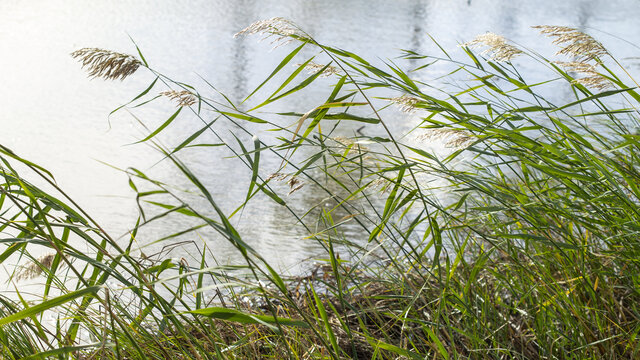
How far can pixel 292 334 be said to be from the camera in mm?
1122

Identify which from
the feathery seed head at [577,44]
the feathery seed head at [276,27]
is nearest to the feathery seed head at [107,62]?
the feathery seed head at [276,27]

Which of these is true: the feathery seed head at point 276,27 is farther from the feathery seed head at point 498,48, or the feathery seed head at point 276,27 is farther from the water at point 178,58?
the feathery seed head at point 498,48

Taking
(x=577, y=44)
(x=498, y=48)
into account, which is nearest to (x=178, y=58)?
(x=498, y=48)

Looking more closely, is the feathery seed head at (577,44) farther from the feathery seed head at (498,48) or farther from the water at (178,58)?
the water at (178,58)

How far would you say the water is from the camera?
254cm

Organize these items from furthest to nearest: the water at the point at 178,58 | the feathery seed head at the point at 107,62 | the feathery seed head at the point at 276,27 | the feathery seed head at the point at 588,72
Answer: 1. the water at the point at 178,58
2. the feathery seed head at the point at 588,72
3. the feathery seed head at the point at 276,27
4. the feathery seed head at the point at 107,62

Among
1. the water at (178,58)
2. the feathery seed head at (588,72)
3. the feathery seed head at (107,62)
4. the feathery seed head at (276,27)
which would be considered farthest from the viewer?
the water at (178,58)

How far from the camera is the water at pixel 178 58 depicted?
2.54 metres

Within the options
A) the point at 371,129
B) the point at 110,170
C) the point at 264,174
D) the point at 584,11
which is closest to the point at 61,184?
the point at 110,170

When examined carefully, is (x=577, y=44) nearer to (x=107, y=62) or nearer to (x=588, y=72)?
(x=588, y=72)

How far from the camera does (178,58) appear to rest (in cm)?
471

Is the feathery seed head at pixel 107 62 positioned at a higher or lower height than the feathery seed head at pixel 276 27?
lower

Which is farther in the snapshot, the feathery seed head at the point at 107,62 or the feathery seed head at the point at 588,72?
the feathery seed head at the point at 588,72

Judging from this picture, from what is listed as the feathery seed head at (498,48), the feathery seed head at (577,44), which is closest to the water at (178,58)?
the feathery seed head at (498,48)
